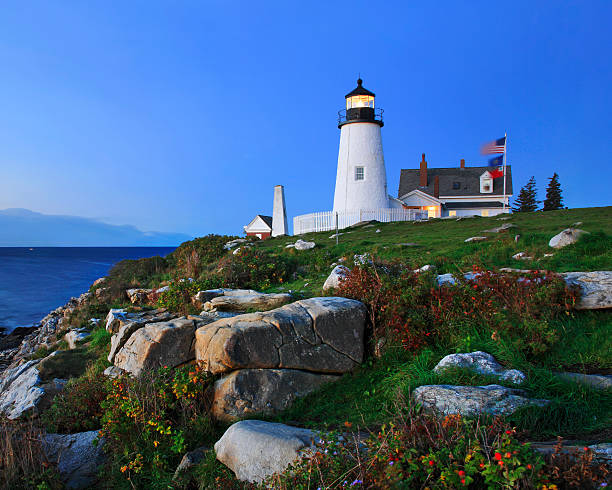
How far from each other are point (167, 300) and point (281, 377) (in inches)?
232

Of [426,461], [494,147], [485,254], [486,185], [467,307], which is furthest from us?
[486,185]

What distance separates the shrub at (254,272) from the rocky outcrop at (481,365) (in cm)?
738

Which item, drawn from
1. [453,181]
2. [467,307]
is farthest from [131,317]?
[453,181]

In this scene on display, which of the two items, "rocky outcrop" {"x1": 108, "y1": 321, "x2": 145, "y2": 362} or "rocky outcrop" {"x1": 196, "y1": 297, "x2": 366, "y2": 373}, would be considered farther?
"rocky outcrop" {"x1": 108, "y1": 321, "x2": 145, "y2": 362}

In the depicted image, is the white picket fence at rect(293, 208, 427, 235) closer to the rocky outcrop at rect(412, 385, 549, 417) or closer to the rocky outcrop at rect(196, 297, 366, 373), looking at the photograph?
the rocky outcrop at rect(196, 297, 366, 373)

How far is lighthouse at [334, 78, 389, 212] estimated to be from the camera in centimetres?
3306

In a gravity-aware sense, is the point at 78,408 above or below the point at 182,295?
below

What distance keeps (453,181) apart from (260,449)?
4728cm

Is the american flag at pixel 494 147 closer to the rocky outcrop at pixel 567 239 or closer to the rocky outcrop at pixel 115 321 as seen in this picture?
the rocky outcrop at pixel 567 239

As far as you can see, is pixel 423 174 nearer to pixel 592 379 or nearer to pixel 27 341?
pixel 27 341

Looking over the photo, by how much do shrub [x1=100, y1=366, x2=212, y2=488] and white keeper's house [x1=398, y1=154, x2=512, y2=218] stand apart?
3810 centimetres

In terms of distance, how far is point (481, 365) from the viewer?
20.7 ft

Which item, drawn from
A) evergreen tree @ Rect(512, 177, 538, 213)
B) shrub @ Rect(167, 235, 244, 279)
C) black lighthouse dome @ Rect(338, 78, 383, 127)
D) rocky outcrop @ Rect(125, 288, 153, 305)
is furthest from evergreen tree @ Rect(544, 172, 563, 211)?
rocky outcrop @ Rect(125, 288, 153, 305)

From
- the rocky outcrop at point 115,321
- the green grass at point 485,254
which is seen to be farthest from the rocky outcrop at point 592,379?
the rocky outcrop at point 115,321
